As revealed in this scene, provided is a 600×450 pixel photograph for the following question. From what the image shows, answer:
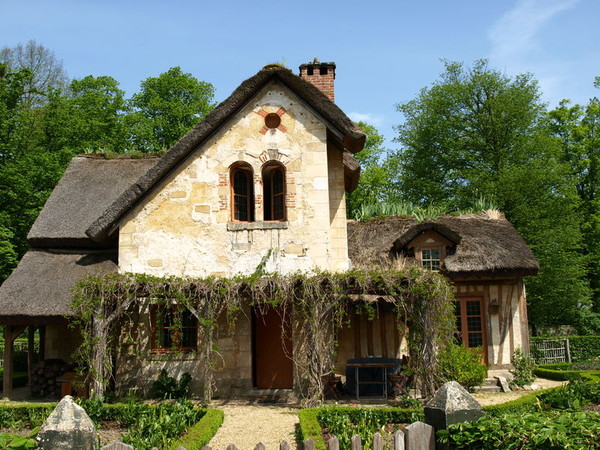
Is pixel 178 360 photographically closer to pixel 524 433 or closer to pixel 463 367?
pixel 463 367

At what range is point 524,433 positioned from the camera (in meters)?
5.70

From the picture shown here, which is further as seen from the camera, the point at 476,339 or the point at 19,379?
the point at 476,339

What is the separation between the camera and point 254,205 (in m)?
14.4

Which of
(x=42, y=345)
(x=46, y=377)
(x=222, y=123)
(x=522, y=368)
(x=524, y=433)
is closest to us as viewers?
(x=524, y=433)

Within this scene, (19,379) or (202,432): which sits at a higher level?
(202,432)

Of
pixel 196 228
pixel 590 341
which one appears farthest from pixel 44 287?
pixel 590 341

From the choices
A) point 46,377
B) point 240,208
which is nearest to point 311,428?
point 240,208

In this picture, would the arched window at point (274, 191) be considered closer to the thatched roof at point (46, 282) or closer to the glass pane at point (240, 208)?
the glass pane at point (240, 208)

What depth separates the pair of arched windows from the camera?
14.5 meters

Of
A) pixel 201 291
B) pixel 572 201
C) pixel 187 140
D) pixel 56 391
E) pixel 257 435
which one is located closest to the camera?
pixel 257 435

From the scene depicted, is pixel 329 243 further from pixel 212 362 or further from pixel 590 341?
pixel 590 341

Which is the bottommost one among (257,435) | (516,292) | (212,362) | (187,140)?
(257,435)

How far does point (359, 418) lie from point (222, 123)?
7671 millimetres

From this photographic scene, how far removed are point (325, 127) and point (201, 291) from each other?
489 cm
